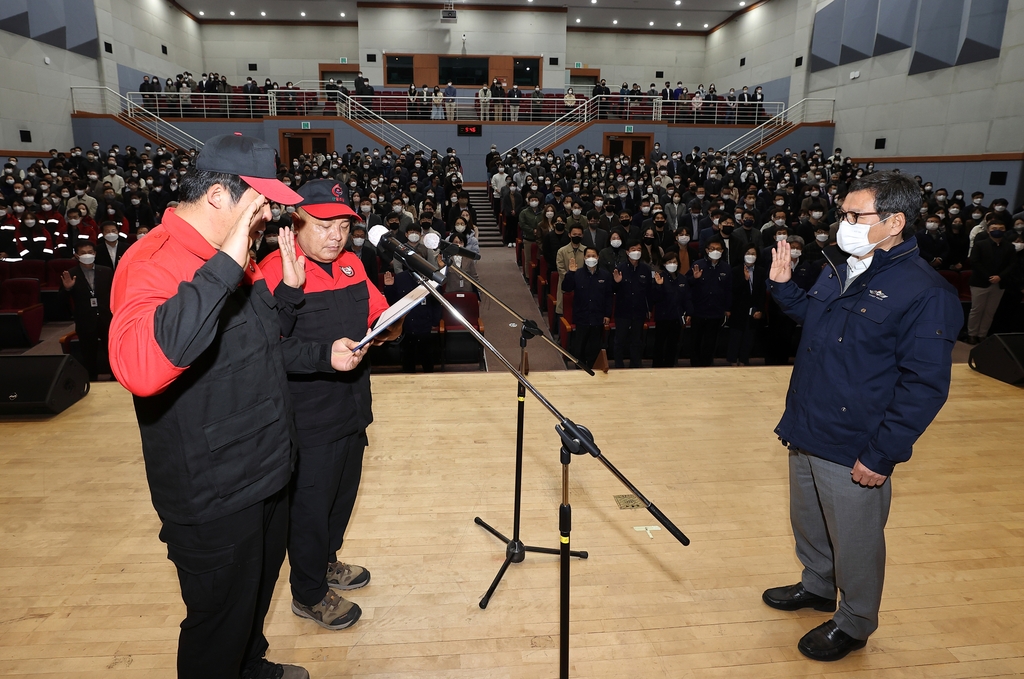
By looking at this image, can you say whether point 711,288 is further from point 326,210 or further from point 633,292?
point 326,210

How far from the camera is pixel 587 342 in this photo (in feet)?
20.7

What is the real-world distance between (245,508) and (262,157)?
A: 2.91ft

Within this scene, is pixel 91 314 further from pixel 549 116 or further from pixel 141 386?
pixel 549 116

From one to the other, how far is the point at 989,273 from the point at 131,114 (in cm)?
2110

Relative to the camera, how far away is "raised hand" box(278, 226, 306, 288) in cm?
179

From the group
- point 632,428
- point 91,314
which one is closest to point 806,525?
point 632,428

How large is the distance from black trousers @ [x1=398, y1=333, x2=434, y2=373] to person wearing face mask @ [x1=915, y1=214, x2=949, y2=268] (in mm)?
6526

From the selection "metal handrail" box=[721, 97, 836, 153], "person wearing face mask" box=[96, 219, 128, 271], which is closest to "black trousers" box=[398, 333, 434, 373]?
"person wearing face mask" box=[96, 219, 128, 271]

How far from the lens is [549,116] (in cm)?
1889

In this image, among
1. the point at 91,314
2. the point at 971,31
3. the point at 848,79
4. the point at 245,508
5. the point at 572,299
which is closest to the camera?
→ the point at 245,508

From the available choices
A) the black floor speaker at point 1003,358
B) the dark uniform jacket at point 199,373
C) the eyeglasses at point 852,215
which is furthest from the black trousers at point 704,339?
the dark uniform jacket at point 199,373

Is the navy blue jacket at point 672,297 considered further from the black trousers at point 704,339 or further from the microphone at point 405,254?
the microphone at point 405,254

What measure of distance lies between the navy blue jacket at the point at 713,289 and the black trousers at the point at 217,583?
539cm

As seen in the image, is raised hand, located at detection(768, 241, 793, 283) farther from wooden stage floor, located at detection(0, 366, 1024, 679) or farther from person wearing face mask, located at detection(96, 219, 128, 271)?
person wearing face mask, located at detection(96, 219, 128, 271)
